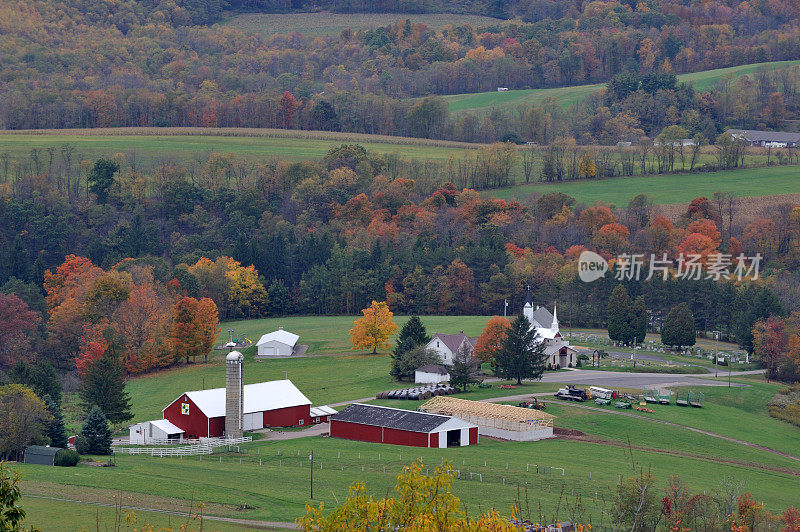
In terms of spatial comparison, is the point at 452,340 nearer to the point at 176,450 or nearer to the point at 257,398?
the point at 257,398

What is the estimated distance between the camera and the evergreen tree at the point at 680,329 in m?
93.1

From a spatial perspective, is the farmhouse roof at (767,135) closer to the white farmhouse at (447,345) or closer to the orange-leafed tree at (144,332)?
the white farmhouse at (447,345)

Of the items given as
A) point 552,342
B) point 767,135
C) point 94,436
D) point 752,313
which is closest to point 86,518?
point 94,436

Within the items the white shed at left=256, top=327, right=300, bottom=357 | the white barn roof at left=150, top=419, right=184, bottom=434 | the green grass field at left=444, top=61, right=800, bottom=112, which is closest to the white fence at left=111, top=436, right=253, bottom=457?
the white barn roof at left=150, top=419, right=184, bottom=434

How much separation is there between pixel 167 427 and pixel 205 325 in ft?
88.6

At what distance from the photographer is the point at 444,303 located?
11381 cm

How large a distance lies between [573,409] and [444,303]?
43.8 m

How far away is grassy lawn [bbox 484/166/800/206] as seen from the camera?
13588cm

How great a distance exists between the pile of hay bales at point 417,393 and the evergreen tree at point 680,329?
1025 inches

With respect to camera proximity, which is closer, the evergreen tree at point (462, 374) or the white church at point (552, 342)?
the evergreen tree at point (462, 374)

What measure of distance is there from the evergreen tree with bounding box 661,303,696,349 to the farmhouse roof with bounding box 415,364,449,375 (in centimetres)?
2406

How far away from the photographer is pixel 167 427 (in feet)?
220

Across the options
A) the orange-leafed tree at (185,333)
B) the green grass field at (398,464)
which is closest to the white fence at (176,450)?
the green grass field at (398,464)

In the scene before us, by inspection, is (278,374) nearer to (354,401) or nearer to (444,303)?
(354,401)
